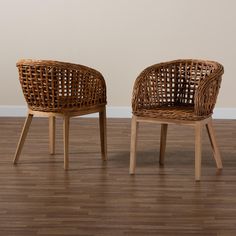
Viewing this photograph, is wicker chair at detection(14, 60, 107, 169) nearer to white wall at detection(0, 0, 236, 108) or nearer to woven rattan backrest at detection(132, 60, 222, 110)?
woven rattan backrest at detection(132, 60, 222, 110)

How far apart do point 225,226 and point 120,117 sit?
275cm

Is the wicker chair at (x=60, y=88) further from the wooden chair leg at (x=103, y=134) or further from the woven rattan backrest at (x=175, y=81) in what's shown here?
the woven rattan backrest at (x=175, y=81)

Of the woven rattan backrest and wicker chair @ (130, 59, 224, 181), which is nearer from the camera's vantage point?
wicker chair @ (130, 59, 224, 181)

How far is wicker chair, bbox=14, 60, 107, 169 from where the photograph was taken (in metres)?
3.87

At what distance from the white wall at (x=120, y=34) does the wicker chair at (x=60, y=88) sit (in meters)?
1.62

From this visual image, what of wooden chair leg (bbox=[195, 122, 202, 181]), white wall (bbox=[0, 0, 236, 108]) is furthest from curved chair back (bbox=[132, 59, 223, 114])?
white wall (bbox=[0, 0, 236, 108])

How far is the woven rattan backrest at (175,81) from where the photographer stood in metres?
4.16

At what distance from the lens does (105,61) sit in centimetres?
564

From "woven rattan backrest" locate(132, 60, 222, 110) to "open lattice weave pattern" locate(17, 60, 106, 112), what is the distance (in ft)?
1.20

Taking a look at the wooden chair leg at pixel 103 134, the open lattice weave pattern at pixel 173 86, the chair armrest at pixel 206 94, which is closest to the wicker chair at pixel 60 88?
the wooden chair leg at pixel 103 134

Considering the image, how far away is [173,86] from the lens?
14.0 feet

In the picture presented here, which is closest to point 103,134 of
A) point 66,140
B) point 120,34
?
point 66,140

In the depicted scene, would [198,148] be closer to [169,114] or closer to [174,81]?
[169,114]

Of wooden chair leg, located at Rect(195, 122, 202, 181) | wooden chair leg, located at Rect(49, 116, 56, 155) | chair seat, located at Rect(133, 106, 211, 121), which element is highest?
chair seat, located at Rect(133, 106, 211, 121)
